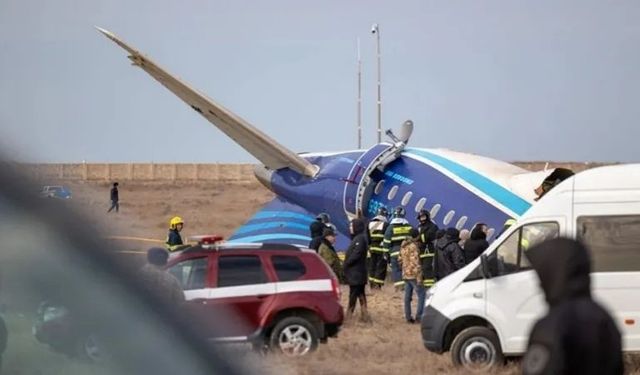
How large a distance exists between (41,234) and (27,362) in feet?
1.18

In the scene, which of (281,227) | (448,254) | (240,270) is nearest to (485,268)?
(240,270)

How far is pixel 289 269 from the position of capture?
532 inches

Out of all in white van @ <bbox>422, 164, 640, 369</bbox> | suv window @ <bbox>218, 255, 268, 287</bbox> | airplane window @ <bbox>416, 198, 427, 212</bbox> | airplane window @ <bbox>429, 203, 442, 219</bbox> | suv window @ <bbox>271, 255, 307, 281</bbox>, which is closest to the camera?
white van @ <bbox>422, 164, 640, 369</bbox>

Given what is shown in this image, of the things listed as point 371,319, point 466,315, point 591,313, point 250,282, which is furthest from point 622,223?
point 591,313

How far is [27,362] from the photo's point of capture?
3266 millimetres

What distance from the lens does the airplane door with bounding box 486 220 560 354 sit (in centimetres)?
1247

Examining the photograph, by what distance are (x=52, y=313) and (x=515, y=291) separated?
31.8ft

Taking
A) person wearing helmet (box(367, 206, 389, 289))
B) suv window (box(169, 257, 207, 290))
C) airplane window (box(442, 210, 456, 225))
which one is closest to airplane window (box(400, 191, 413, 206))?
person wearing helmet (box(367, 206, 389, 289))

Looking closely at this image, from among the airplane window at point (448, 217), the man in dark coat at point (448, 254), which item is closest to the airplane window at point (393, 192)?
the airplane window at point (448, 217)

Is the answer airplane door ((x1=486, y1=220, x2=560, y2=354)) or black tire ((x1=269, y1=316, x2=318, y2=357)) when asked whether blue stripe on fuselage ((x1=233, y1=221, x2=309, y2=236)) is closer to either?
black tire ((x1=269, y1=316, x2=318, y2=357))

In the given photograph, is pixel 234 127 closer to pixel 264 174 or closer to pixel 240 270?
pixel 264 174

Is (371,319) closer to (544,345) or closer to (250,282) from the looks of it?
(250,282)

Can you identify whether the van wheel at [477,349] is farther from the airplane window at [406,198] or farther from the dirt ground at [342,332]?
the airplane window at [406,198]

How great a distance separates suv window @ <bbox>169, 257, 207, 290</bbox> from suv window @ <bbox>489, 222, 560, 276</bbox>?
319cm
